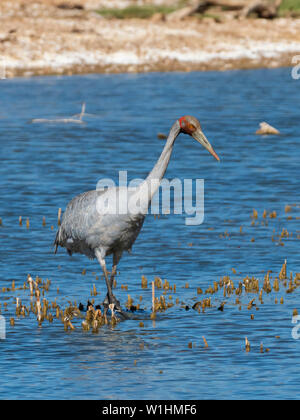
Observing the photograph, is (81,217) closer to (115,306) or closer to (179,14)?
(115,306)

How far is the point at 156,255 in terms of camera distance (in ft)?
59.7

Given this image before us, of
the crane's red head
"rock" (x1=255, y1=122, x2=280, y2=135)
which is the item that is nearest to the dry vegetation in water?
the crane's red head

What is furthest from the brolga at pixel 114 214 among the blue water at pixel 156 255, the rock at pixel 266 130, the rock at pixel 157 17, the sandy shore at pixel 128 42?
the rock at pixel 157 17

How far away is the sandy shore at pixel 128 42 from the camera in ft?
156

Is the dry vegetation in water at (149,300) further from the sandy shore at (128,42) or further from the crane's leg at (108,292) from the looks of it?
the sandy shore at (128,42)

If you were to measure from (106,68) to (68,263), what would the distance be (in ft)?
107

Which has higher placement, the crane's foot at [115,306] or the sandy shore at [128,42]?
the sandy shore at [128,42]

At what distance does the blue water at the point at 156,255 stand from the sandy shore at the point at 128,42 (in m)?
5.92

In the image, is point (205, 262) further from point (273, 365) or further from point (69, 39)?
point (69, 39)

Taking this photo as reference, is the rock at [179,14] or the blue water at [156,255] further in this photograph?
the rock at [179,14]

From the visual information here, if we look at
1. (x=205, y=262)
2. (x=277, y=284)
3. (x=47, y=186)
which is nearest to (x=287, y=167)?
(x=47, y=186)

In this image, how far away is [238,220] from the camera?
21.3 m

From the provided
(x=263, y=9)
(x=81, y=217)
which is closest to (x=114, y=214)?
(x=81, y=217)

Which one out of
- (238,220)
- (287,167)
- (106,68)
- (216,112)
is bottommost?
(238,220)
